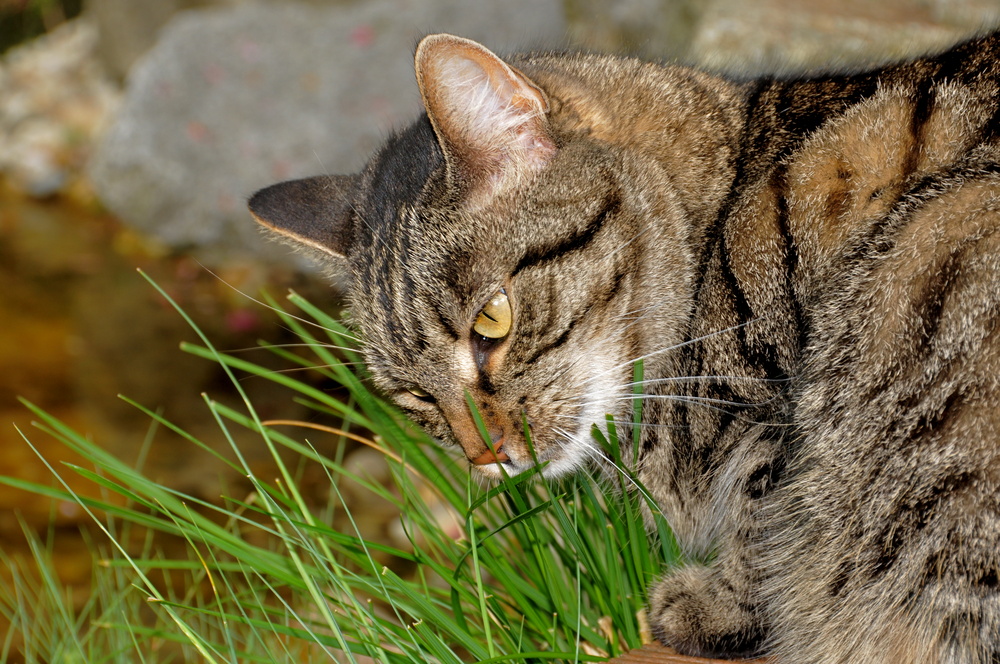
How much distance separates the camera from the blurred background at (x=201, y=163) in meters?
4.04

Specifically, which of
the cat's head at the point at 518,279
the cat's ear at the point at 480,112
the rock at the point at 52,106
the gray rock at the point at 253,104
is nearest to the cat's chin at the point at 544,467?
the cat's head at the point at 518,279

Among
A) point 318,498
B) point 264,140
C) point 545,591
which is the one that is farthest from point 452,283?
point 264,140

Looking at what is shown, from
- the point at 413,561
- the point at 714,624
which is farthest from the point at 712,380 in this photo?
the point at 413,561

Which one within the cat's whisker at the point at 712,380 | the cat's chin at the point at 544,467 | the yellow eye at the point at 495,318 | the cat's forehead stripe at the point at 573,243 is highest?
the cat's forehead stripe at the point at 573,243

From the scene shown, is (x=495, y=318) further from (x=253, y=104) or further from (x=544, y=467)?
(x=253, y=104)

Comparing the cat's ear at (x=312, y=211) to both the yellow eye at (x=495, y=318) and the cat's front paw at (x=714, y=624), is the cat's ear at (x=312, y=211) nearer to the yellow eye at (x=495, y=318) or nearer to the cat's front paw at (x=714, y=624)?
the yellow eye at (x=495, y=318)

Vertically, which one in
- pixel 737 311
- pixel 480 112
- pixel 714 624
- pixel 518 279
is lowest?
pixel 714 624

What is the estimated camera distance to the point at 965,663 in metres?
1.46

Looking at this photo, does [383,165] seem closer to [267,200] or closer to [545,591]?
[267,200]

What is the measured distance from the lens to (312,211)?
216 centimetres

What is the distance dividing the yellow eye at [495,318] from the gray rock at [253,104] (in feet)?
12.5

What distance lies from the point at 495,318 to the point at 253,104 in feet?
15.4

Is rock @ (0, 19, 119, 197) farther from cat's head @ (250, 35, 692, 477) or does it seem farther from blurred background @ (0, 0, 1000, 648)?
cat's head @ (250, 35, 692, 477)

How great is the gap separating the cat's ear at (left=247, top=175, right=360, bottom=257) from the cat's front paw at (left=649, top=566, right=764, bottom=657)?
44.1 inches
